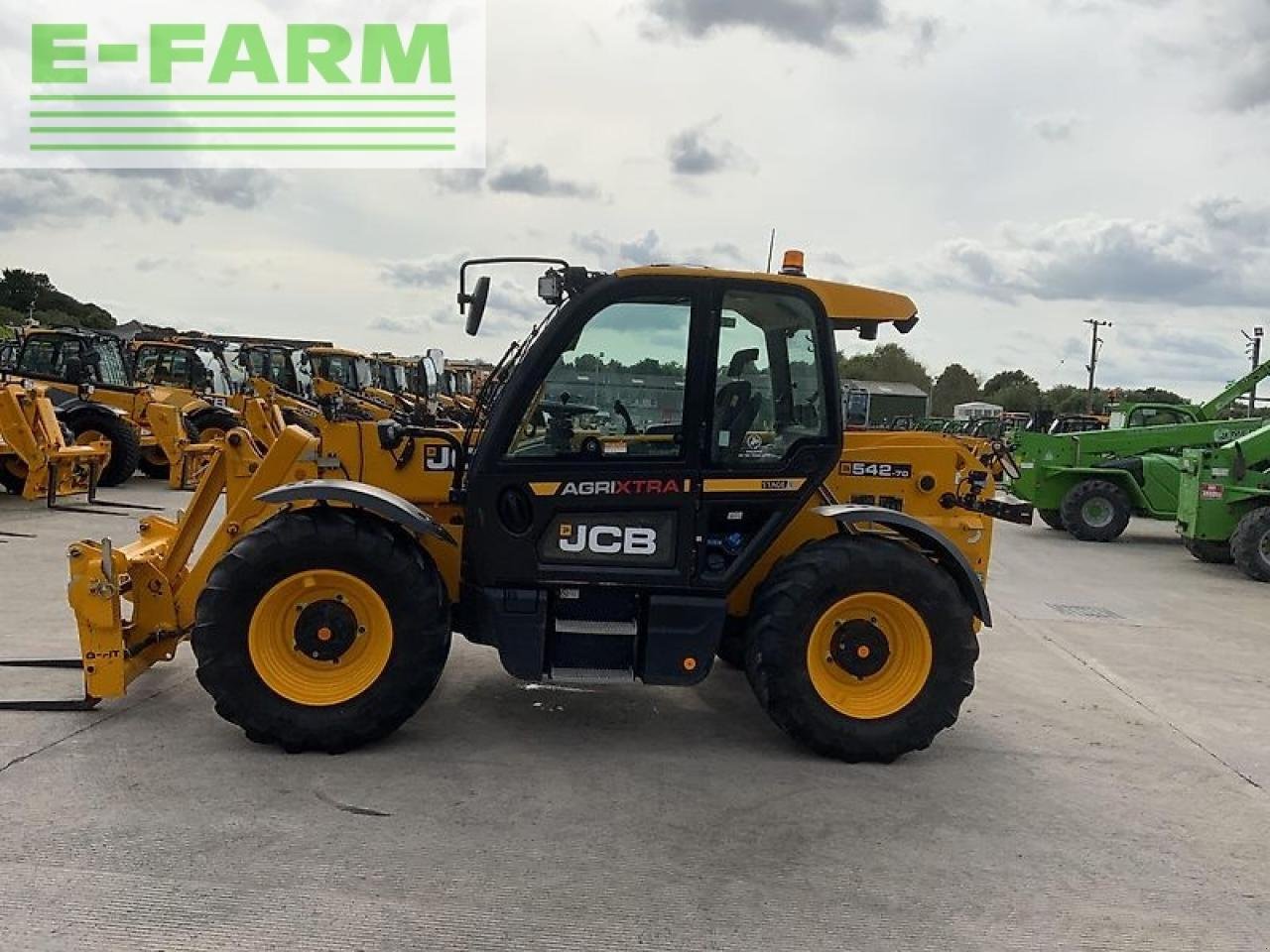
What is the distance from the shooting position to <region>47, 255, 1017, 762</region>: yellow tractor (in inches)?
179

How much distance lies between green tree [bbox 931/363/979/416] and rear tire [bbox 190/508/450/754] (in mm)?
62801

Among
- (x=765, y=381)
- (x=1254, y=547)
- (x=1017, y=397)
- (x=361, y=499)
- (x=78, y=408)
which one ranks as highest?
(x=1017, y=397)

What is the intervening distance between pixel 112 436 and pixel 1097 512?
46.1 ft

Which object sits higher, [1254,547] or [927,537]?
[927,537]

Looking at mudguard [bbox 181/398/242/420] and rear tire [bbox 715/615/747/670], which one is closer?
rear tire [bbox 715/615/747/670]

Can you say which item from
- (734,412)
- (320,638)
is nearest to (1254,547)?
(734,412)

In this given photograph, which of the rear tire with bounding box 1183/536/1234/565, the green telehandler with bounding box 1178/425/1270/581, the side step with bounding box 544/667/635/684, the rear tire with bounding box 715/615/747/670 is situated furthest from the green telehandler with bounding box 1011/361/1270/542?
the side step with bounding box 544/667/635/684

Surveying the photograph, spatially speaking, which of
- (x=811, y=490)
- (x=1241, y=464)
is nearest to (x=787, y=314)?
(x=811, y=490)

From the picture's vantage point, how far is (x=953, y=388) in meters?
67.6

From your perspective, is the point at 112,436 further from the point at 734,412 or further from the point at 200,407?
the point at 734,412

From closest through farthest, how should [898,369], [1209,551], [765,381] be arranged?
1. [765,381]
2. [1209,551]
3. [898,369]

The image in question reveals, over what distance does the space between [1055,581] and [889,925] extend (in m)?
8.16

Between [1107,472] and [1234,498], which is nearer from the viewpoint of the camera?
[1234,498]

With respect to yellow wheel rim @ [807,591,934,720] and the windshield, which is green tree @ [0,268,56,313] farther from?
yellow wheel rim @ [807,591,934,720]
